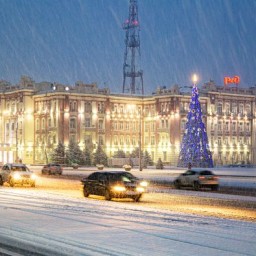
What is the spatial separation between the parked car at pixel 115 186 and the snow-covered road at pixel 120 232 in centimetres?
616

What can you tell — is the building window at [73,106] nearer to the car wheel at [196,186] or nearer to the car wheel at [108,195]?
the car wheel at [196,186]

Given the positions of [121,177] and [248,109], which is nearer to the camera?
[121,177]

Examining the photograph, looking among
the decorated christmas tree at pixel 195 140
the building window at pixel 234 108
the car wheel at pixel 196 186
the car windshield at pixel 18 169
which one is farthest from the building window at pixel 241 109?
the car windshield at pixel 18 169

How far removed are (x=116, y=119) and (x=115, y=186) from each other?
9591 cm

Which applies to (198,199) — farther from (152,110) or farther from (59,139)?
(152,110)

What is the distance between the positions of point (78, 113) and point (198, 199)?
8959 centimetres

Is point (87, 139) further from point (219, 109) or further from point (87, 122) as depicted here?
point (219, 109)

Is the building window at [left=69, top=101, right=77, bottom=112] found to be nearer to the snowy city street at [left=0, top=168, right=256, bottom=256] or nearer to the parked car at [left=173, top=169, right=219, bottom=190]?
the parked car at [left=173, top=169, right=219, bottom=190]

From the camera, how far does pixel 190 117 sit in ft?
298

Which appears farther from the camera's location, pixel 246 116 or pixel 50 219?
pixel 246 116

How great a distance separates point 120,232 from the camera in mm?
17219

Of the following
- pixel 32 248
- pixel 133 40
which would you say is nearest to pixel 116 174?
pixel 32 248

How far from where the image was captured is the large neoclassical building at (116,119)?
121125 millimetres

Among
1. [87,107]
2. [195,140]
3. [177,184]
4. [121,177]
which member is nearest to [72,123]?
[87,107]
